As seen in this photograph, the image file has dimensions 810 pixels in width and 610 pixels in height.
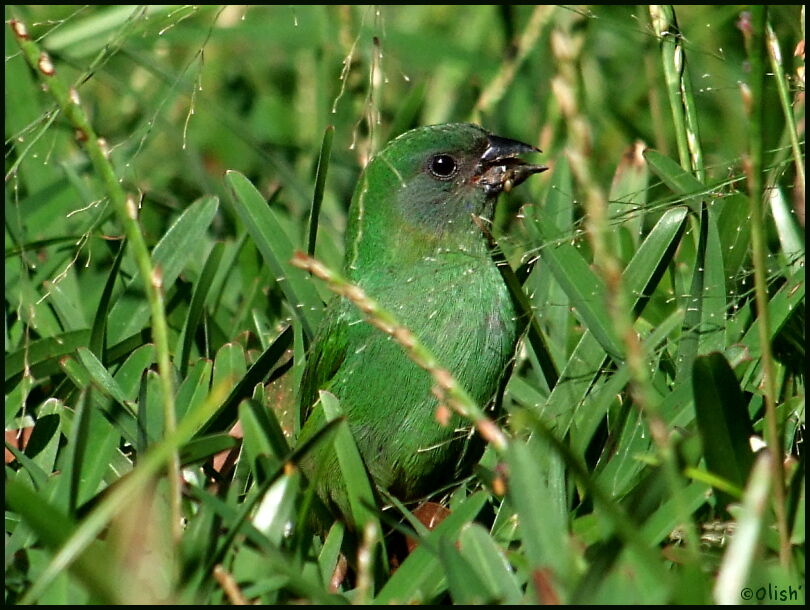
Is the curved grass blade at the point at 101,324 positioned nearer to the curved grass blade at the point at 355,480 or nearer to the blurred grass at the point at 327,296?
the blurred grass at the point at 327,296

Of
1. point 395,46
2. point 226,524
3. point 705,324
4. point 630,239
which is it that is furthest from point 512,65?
point 226,524

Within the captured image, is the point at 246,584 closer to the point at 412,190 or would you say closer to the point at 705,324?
the point at 705,324

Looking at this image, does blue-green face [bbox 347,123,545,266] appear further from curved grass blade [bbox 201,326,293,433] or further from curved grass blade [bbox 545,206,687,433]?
curved grass blade [bbox 545,206,687,433]

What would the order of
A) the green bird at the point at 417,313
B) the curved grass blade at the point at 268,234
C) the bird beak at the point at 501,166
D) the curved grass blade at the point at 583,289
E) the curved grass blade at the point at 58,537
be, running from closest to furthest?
the curved grass blade at the point at 58,537 → the curved grass blade at the point at 583,289 → the green bird at the point at 417,313 → the curved grass blade at the point at 268,234 → the bird beak at the point at 501,166

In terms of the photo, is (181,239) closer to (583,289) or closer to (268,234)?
(268,234)

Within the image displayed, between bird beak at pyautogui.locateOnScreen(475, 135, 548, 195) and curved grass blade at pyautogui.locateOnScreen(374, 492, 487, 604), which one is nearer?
curved grass blade at pyautogui.locateOnScreen(374, 492, 487, 604)

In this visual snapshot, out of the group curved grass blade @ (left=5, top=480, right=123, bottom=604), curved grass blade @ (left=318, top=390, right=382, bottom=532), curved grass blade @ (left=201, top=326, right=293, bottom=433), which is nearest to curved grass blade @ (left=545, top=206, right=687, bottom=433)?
curved grass blade @ (left=318, top=390, right=382, bottom=532)

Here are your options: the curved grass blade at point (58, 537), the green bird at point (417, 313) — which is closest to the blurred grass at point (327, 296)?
the curved grass blade at point (58, 537)

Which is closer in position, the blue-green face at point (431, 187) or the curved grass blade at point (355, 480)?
the curved grass blade at point (355, 480)
